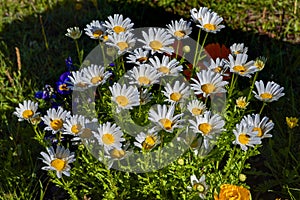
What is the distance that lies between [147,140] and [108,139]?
138 millimetres

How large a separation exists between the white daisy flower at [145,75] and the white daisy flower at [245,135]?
1.14 feet

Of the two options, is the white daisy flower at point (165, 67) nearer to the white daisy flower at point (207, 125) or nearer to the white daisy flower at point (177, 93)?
the white daisy flower at point (177, 93)

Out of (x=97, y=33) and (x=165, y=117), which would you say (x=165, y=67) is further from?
(x=97, y=33)

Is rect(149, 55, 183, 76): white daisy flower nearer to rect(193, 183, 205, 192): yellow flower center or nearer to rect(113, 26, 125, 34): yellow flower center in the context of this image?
rect(113, 26, 125, 34): yellow flower center

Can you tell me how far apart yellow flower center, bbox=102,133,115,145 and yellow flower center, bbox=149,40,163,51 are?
1.34ft

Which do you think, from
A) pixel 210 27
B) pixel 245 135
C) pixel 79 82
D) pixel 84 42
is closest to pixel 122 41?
pixel 79 82

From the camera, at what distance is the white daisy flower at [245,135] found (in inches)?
72.4

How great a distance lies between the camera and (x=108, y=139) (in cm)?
186

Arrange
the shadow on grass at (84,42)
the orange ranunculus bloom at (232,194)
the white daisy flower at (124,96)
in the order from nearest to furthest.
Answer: the orange ranunculus bloom at (232,194) → the white daisy flower at (124,96) → the shadow on grass at (84,42)

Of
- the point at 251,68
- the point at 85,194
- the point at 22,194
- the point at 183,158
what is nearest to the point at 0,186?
the point at 22,194

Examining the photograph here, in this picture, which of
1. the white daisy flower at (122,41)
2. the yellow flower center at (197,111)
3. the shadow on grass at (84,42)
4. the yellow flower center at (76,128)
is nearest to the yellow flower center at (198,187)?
the yellow flower center at (197,111)

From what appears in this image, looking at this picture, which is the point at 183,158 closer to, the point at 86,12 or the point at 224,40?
the point at 224,40

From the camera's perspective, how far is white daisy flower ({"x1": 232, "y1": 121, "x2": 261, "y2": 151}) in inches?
72.4

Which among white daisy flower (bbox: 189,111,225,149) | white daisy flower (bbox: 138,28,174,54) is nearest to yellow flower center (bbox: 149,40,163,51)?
white daisy flower (bbox: 138,28,174,54)
